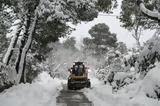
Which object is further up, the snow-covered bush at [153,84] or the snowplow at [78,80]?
the snow-covered bush at [153,84]

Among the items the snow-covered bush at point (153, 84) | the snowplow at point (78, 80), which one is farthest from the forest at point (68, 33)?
the snowplow at point (78, 80)

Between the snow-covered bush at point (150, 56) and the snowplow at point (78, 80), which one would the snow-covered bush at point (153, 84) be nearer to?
the snow-covered bush at point (150, 56)

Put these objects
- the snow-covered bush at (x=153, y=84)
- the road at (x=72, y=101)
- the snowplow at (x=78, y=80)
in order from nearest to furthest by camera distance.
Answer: the snow-covered bush at (x=153, y=84), the road at (x=72, y=101), the snowplow at (x=78, y=80)

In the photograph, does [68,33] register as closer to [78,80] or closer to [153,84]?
[78,80]

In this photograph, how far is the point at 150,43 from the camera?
16.7m

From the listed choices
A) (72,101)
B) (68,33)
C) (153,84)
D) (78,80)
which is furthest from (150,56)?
(78,80)

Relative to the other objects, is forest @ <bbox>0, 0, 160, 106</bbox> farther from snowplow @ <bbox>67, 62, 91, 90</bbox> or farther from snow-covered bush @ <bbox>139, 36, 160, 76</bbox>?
snowplow @ <bbox>67, 62, 91, 90</bbox>

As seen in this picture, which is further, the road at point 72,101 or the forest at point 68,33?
the road at point 72,101

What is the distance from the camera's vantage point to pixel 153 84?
1312 centimetres

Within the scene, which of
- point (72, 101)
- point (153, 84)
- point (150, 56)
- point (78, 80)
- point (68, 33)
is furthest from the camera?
point (78, 80)

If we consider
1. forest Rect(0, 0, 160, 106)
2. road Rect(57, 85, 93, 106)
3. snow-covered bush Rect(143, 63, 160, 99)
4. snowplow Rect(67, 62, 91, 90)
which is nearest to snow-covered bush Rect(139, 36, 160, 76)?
forest Rect(0, 0, 160, 106)

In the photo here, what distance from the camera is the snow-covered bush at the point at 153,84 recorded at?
1280 centimetres

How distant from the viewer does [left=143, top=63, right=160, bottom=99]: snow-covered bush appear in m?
12.8

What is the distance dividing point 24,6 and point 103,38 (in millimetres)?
42964
